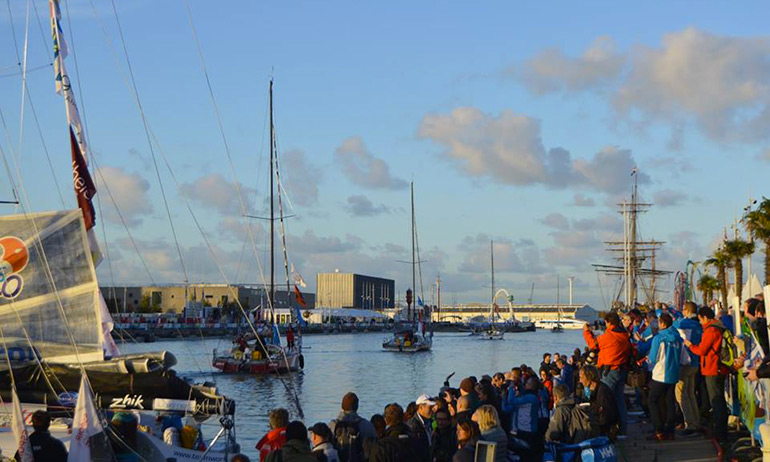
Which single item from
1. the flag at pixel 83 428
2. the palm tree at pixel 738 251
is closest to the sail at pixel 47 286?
the flag at pixel 83 428

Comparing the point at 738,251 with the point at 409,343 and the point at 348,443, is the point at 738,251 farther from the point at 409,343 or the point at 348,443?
the point at 348,443

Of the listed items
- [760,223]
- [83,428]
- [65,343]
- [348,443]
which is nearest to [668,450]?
[348,443]

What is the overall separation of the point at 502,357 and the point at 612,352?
75464 millimetres

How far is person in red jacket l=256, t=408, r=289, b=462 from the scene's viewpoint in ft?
35.8

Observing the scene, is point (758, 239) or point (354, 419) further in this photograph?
point (758, 239)

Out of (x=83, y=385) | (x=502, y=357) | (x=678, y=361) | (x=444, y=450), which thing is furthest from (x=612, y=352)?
(x=502, y=357)

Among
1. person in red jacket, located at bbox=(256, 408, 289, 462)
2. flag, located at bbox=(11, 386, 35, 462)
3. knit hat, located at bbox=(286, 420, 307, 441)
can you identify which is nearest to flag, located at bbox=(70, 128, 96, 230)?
flag, located at bbox=(11, 386, 35, 462)

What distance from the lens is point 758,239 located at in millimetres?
50406

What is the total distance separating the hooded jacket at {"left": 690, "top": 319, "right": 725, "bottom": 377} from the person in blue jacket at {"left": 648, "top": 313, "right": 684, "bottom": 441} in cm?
38

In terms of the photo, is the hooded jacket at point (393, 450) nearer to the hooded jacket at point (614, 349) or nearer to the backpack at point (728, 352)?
the hooded jacket at point (614, 349)

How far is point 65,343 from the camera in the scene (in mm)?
15789

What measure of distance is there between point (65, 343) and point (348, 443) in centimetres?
677

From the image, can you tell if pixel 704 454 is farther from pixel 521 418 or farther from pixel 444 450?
pixel 444 450

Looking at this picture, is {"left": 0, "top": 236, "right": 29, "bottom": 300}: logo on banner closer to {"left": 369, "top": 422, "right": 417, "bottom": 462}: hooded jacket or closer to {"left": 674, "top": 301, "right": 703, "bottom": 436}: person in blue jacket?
{"left": 369, "top": 422, "right": 417, "bottom": 462}: hooded jacket
